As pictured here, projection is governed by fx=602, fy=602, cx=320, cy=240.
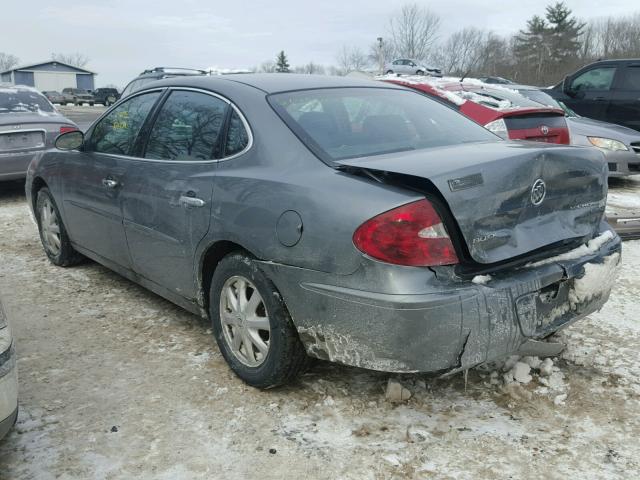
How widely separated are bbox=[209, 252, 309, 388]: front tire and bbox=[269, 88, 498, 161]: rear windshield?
2.20 ft

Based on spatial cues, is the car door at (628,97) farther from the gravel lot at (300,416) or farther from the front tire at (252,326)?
the front tire at (252,326)

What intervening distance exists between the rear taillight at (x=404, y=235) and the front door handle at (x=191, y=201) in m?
1.06

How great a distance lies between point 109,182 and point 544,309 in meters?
2.71

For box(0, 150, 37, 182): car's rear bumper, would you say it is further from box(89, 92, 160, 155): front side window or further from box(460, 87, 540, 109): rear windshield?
box(460, 87, 540, 109): rear windshield

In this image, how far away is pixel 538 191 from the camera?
8.38 feet

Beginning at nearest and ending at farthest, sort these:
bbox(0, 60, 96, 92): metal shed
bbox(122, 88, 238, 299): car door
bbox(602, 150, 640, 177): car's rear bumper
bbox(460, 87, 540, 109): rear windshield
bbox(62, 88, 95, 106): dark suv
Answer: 1. bbox(122, 88, 238, 299): car door
2. bbox(460, 87, 540, 109): rear windshield
3. bbox(602, 150, 640, 177): car's rear bumper
4. bbox(62, 88, 95, 106): dark suv
5. bbox(0, 60, 96, 92): metal shed

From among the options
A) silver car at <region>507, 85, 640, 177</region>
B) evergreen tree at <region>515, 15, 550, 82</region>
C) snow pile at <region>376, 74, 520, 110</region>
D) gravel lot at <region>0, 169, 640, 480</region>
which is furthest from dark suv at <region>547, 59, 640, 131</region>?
evergreen tree at <region>515, 15, 550, 82</region>

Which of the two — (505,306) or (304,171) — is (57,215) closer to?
(304,171)

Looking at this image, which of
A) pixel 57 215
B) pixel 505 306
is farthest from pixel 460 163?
pixel 57 215

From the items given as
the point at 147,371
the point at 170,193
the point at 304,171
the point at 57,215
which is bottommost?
the point at 147,371

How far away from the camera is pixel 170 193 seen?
328 centimetres

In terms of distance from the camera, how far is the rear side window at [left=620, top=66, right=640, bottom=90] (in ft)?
33.9

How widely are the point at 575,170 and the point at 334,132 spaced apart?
1125 millimetres

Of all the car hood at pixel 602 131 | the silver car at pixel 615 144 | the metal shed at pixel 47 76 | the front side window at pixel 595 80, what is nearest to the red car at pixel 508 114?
the silver car at pixel 615 144
